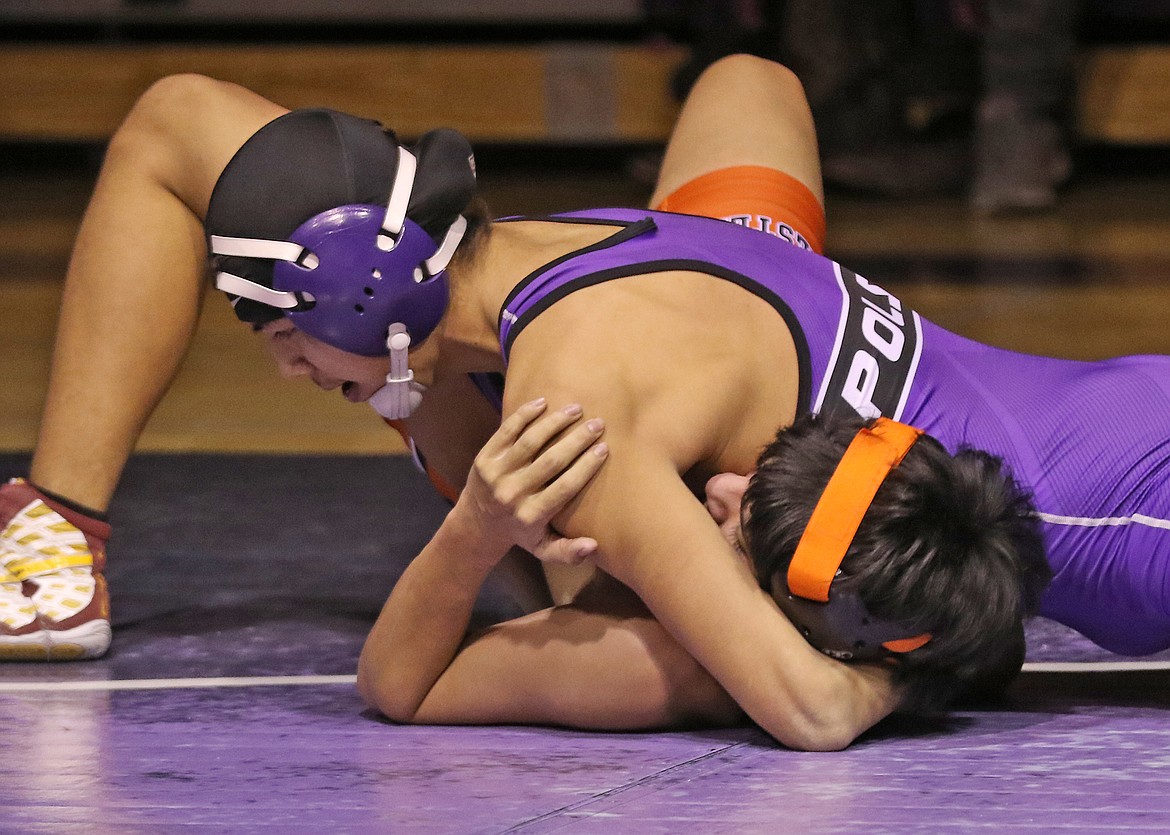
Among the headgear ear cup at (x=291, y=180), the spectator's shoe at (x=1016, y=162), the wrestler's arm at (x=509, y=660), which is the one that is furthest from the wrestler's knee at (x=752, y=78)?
the spectator's shoe at (x=1016, y=162)

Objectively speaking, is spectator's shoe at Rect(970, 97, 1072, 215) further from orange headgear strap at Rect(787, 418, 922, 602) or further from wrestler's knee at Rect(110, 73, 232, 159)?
orange headgear strap at Rect(787, 418, 922, 602)

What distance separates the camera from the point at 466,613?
1.99 meters

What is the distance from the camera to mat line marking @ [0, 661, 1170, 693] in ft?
7.44

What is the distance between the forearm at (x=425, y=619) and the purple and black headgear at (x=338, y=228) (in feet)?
0.89

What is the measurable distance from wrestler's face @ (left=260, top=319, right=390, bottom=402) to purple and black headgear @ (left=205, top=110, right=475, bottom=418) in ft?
0.09

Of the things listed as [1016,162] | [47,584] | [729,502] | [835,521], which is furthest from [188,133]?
[1016,162]

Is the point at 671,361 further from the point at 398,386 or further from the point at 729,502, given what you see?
the point at 398,386

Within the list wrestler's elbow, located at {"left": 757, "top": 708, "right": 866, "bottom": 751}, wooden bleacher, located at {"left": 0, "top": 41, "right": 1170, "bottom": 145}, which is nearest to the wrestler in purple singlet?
wrestler's elbow, located at {"left": 757, "top": 708, "right": 866, "bottom": 751}

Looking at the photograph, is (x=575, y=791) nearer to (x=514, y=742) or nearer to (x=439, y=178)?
(x=514, y=742)

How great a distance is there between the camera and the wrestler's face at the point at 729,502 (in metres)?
1.94

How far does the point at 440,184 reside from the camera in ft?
6.68

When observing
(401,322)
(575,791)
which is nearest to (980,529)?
(575,791)

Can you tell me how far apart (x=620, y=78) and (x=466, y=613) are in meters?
5.75

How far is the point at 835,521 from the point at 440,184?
2.01ft
